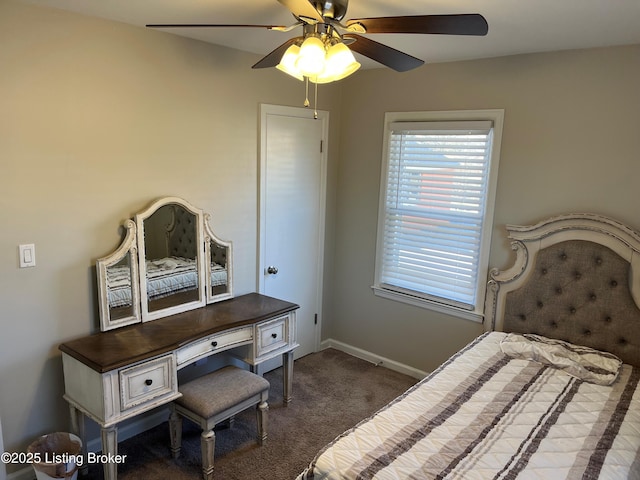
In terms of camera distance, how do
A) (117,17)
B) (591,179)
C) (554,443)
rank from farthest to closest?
(591,179)
(117,17)
(554,443)

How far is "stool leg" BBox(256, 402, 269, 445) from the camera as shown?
2.68 meters

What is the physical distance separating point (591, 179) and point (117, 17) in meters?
2.76

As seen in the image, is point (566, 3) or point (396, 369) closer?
point (566, 3)

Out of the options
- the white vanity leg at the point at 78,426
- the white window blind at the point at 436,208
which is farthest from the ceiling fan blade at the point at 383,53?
the white vanity leg at the point at 78,426

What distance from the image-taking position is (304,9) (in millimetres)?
1564

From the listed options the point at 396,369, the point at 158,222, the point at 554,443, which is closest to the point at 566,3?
the point at 554,443

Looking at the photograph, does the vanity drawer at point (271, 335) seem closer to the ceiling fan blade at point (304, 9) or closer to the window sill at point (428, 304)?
the window sill at point (428, 304)

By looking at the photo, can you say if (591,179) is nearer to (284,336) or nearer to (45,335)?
(284,336)

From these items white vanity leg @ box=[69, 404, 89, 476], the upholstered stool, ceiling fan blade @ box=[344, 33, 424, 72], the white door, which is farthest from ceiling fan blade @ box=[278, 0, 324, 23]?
white vanity leg @ box=[69, 404, 89, 476]

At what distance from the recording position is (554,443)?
1.81 m

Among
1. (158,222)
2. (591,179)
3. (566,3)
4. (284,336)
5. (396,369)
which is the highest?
(566,3)

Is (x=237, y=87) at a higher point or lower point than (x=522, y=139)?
higher

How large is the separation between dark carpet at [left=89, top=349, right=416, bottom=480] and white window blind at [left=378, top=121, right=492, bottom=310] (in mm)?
789

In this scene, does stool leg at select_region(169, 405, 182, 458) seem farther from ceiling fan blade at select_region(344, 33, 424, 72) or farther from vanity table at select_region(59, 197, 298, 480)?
ceiling fan blade at select_region(344, 33, 424, 72)
